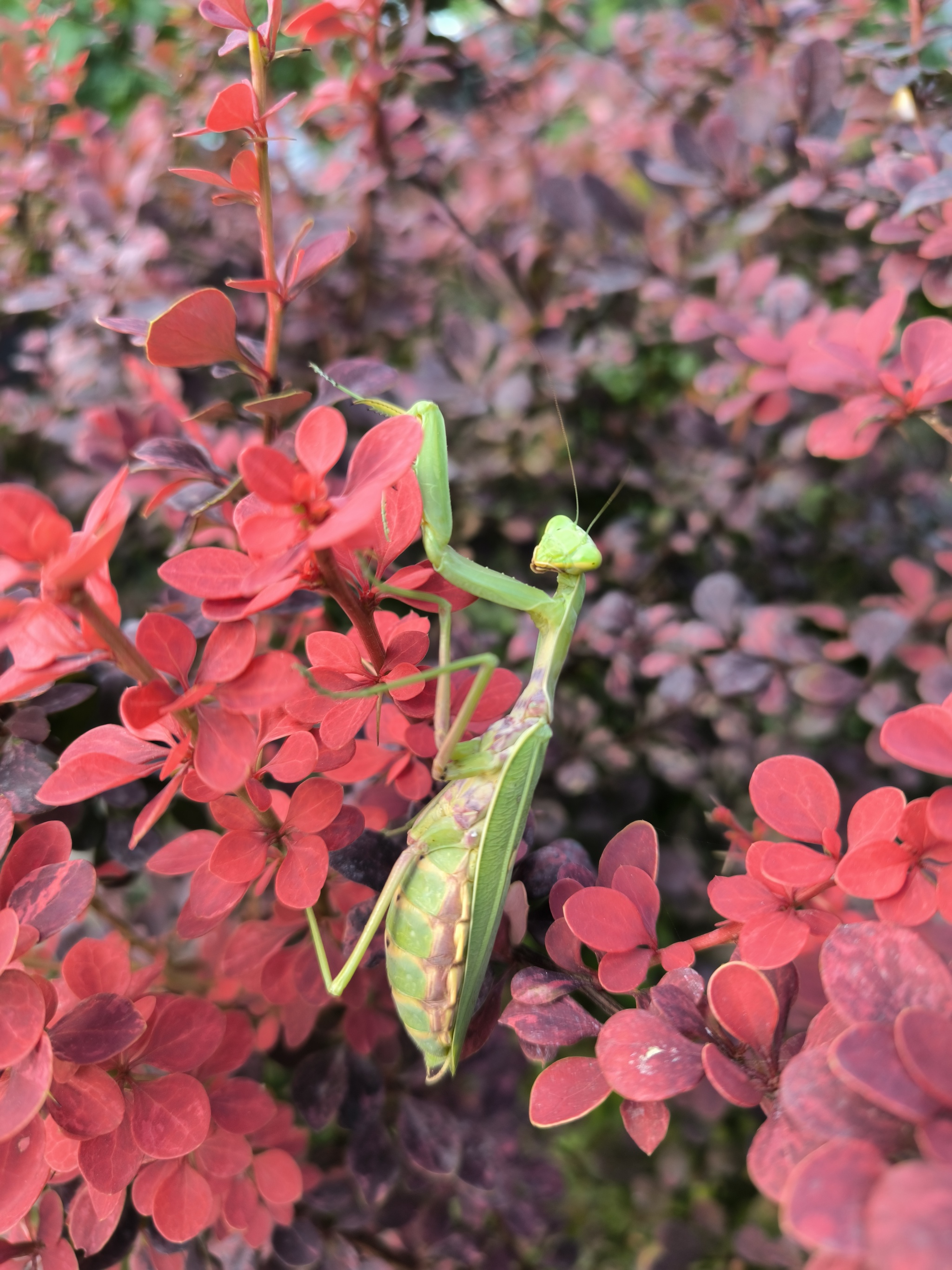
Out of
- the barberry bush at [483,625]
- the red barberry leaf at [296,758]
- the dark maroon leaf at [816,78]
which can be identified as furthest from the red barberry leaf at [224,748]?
the dark maroon leaf at [816,78]

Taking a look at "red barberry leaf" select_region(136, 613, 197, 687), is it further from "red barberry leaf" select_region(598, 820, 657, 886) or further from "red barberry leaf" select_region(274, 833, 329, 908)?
"red barberry leaf" select_region(598, 820, 657, 886)

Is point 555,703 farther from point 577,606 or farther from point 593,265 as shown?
point 593,265

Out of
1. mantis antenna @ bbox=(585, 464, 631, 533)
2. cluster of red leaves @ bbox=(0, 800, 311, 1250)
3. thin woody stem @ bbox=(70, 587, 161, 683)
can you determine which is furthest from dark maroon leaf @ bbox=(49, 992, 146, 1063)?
mantis antenna @ bbox=(585, 464, 631, 533)

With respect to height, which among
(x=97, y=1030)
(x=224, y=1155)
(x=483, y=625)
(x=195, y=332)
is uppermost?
(x=195, y=332)

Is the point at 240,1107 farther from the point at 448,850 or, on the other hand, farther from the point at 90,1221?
the point at 448,850

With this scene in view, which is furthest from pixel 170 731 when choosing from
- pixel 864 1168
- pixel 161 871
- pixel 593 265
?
pixel 593 265

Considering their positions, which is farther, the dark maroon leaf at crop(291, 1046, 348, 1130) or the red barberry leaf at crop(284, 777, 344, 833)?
the dark maroon leaf at crop(291, 1046, 348, 1130)

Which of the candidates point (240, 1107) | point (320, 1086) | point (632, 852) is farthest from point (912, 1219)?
point (320, 1086)
